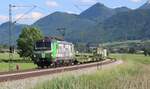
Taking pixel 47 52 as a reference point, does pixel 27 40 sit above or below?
above

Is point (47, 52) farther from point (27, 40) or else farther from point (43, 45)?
point (27, 40)

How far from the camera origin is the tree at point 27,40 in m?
157

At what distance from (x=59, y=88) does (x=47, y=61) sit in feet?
127

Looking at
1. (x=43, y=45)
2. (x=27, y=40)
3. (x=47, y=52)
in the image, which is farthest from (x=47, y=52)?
(x=27, y=40)

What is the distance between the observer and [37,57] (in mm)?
61594

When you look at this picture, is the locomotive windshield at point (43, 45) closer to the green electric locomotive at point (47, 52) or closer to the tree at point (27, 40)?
the green electric locomotive at point (47, 52)

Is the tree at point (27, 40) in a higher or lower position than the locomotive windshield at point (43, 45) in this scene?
higher

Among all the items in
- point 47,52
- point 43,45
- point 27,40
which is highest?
point 27,40

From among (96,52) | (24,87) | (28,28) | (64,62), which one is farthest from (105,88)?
(28,28)

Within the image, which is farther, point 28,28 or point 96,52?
point 28,28

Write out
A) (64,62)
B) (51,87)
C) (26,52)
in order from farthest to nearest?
1. (26,52)
2. (64,62)
3. (51,87)

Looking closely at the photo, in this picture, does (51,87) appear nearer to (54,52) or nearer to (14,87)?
(14,87)

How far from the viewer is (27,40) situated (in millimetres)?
164500

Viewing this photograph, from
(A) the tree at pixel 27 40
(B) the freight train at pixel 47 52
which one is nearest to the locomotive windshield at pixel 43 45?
(B) the freight train at pixel 47 52
